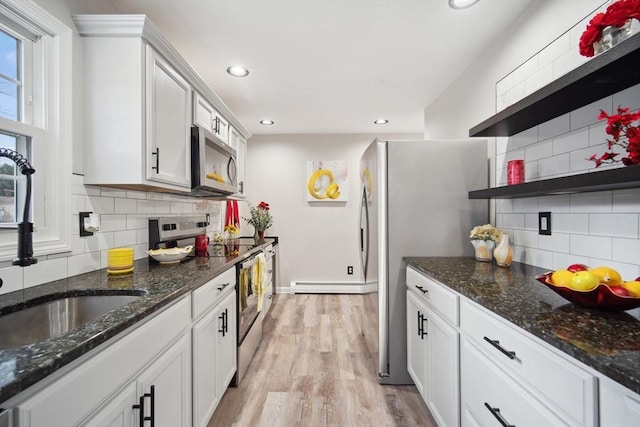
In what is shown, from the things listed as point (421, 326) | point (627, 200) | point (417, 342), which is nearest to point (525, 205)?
point (627, 200)

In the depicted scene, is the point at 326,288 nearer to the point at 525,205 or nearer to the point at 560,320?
the point at 525,205

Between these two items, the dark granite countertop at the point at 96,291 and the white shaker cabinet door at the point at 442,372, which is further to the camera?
the white shaker cabinet door at the point at 442,372

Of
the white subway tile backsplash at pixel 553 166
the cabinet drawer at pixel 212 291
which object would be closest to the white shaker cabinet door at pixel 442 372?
the white subway tile backsplash at pixel 553 166

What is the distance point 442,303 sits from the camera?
1.47 meters

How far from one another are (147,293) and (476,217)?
79.6 inches

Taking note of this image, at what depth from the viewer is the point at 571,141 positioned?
1.43 m

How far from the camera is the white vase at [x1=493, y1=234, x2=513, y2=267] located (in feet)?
5.57

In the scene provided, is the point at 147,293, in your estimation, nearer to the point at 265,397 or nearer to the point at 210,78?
the point at 265,397

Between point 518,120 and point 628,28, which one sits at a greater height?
point 628,28

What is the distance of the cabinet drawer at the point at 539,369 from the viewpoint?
705 mm

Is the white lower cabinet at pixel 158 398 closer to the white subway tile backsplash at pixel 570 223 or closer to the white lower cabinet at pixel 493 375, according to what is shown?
the white lower cabinet at pixel 493 375

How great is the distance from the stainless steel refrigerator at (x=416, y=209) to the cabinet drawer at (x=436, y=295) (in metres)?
0.22

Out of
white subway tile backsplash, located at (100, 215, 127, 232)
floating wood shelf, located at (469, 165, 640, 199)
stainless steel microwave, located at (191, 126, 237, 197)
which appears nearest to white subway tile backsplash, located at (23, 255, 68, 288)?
white subway tile backsplash, located at (100, 215, 127, 232)

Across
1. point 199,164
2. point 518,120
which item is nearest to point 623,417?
point 518,120
